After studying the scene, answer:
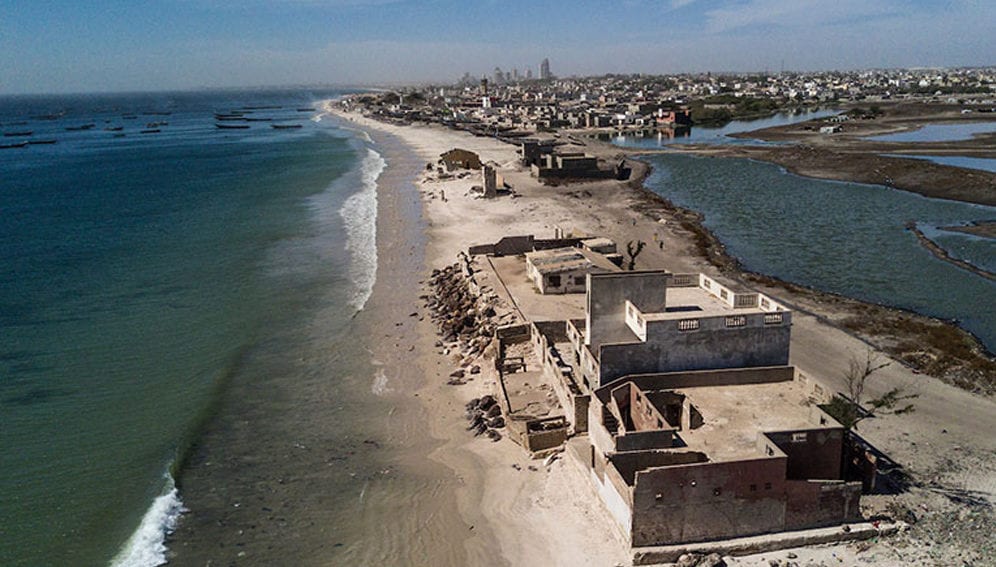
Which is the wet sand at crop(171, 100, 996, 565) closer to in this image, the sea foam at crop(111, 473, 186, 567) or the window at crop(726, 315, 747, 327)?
the sea foam at crop(111, 473, 186, 567)

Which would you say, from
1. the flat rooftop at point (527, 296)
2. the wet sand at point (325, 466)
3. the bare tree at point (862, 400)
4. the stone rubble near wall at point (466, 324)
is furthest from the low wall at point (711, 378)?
the flat rooftop at point (527, 296)

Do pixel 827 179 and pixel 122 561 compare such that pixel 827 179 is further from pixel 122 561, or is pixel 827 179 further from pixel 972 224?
pixel 122 561

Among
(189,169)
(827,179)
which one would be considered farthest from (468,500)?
(189,169)

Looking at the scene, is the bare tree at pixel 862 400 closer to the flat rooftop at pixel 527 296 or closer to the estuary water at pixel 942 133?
the flat rooftop at pixel 527 296

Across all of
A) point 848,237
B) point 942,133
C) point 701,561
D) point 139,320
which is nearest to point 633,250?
point 848,237

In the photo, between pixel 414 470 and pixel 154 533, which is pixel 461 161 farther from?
pixel 154 533

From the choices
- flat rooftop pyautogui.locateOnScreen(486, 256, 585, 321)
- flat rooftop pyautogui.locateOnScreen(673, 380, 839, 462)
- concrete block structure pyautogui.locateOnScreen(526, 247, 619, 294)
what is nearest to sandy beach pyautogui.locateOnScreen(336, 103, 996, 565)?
flat rooftop pyautogui.locateOnScreen(673, 380, 839, 462)
